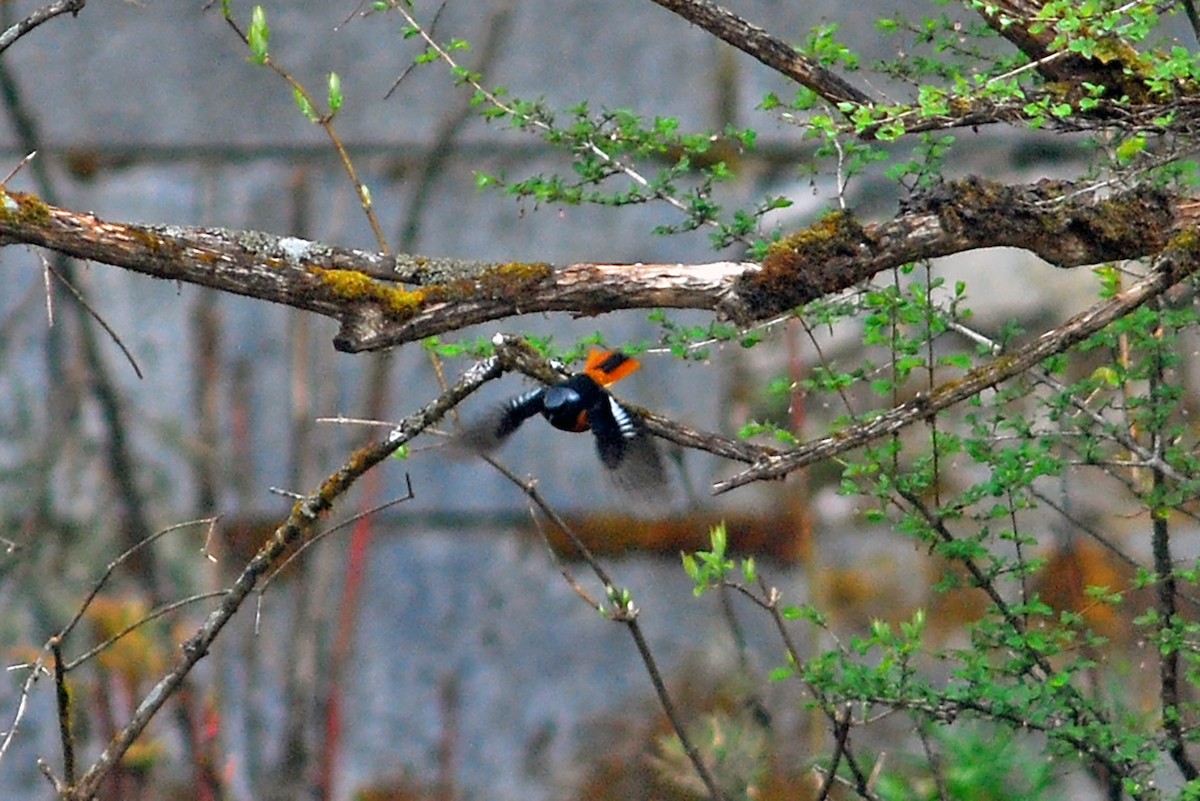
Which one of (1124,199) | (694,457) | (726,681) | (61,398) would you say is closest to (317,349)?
(61,398)

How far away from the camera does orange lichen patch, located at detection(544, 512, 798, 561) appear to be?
3.15 meters

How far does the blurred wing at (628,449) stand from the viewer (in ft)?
5.75

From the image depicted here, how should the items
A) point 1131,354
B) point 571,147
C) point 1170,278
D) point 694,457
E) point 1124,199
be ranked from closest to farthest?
point 1170,278 < point 1124,199 < point 571,147 < point 1131,354 < point 694,457

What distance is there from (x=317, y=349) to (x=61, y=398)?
57 cm

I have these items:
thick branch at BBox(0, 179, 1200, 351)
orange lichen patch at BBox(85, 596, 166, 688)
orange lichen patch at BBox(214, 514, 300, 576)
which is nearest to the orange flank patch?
thick branch at BBox(0, 179, 1200, 351)

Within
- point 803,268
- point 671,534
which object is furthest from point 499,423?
point 671,534

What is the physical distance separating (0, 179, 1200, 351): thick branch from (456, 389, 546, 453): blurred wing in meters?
0.21

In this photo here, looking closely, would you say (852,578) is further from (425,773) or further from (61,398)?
(61,398)

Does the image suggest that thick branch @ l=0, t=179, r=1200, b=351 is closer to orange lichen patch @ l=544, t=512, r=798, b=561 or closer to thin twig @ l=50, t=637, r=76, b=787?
thin twig @ l=50, t=637, r=76, b=787

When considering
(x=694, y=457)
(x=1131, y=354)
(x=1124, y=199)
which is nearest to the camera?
(x=1124, y=199)

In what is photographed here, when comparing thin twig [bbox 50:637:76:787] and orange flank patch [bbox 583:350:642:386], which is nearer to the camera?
thin twig [bbox 50:637:76:787]

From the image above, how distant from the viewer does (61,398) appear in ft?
10.4

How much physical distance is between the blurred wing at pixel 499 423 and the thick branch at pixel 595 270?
0.69ft

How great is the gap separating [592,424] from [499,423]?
13 centimetres
